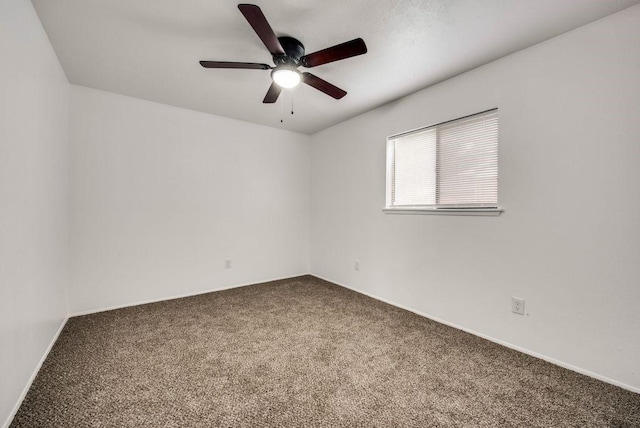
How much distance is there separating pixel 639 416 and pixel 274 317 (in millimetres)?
2523

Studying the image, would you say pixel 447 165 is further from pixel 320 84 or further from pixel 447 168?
pixel 320 84

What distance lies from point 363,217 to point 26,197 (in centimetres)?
302

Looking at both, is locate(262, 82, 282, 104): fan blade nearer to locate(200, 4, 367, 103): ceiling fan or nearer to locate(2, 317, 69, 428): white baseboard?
locate(200, 4, 367, 103): ceiling fan

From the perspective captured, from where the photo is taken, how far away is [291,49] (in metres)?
1.95

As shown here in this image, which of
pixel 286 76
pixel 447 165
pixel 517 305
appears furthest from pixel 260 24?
pixel 517 305

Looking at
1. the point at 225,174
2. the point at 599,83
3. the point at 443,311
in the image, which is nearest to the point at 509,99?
the point at 599,83

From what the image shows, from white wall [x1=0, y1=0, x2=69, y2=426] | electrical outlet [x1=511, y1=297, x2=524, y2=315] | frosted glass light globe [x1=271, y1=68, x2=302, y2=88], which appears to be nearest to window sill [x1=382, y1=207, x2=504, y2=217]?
electrical outlet [x1=511, y1=297, x2=524, y2=315]

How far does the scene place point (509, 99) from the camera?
2.14m

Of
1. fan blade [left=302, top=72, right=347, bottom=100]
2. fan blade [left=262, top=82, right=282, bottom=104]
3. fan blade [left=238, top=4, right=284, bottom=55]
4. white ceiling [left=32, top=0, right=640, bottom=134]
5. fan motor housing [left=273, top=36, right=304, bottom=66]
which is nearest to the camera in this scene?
fan blade [left=238, top=4, right=284, bottom=55]

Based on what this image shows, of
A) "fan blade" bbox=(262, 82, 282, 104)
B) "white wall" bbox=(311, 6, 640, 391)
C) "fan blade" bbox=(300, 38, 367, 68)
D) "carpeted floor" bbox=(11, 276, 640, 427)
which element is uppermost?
"fan blade" bbox=(262, 82, 282, 104)

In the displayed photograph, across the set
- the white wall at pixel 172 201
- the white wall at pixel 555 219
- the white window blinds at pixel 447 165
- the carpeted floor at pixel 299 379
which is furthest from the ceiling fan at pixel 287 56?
the carpeted floor at pixel 299 379

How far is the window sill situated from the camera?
87.7 inches

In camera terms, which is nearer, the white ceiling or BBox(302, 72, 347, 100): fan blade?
the white ceiling

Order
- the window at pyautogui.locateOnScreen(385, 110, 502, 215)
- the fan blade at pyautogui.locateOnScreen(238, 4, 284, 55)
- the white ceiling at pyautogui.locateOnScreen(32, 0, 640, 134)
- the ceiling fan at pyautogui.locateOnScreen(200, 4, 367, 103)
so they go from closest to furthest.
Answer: the fan blade at pyautogui.locateOnScreen(238, 4, 284, 55), the ceiling fan at pyautogui.locateOnScreen(200, 4, 367, 103), the white ceiling at pyautogui.locateOnScreen(32, 0, 640, 134), the window at pyautogui.locateOnScreen(385, 110, 502, 215)
